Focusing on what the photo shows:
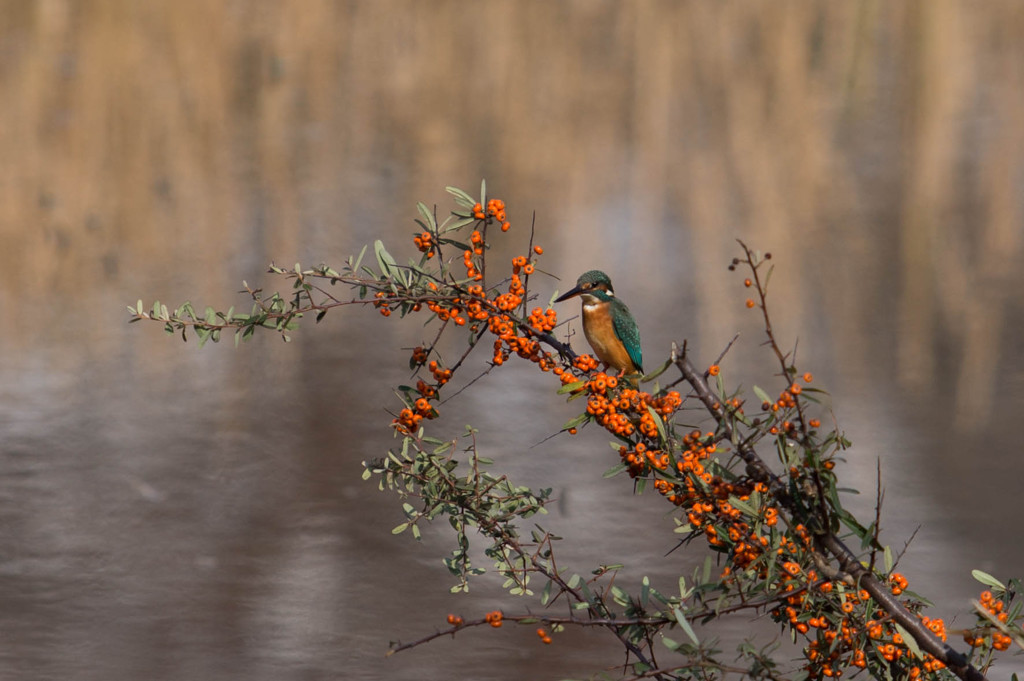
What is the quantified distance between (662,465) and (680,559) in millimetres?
1380

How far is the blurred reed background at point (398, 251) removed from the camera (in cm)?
241

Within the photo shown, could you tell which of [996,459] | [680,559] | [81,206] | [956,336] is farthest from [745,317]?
[81,206]

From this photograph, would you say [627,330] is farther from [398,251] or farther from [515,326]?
[398,251]

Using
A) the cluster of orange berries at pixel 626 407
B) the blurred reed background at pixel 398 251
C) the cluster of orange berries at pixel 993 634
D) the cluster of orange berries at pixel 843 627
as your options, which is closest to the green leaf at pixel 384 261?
the cluster of orange berries at pixel 626 407

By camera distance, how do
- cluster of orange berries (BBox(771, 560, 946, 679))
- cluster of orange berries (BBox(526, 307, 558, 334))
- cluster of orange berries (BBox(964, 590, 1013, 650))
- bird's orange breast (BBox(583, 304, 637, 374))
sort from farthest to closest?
1. bird's orange breast (BBox(583, 304, 637, 374))
2. cluster of orange berries (BBox(526, 307, 558, 334))
3. cluster of orange berries (BBox(771, 560, 946, 679))
4. cluster of orange berries (BBox(964, 590, 1013, 650))

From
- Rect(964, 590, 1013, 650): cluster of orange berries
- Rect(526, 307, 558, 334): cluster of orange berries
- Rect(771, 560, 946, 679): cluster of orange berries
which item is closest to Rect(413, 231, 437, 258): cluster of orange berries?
Rect(526, 307, 558, 334): cluster of orange berries

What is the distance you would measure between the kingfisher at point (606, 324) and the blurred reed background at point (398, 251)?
0.77m

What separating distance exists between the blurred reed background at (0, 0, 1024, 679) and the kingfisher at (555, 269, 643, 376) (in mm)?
769

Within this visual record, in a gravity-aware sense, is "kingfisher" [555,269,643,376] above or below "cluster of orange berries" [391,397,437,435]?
above

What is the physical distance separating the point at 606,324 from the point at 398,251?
2.20 m

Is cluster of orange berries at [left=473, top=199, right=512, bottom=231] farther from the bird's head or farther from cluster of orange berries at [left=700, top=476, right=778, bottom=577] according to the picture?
the bird's head

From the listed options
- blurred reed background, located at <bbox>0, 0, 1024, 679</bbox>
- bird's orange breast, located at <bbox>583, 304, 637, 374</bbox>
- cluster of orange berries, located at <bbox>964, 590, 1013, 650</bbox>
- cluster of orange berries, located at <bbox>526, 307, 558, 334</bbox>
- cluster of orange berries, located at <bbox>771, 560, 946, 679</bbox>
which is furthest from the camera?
blurred reed background, located at <bbox>0, 0, 1024, 679</bbox>

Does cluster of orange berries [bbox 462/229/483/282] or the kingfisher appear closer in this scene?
cluster of orange berries [bbox 462/229/483/282]

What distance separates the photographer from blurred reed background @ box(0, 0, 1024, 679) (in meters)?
2.41
